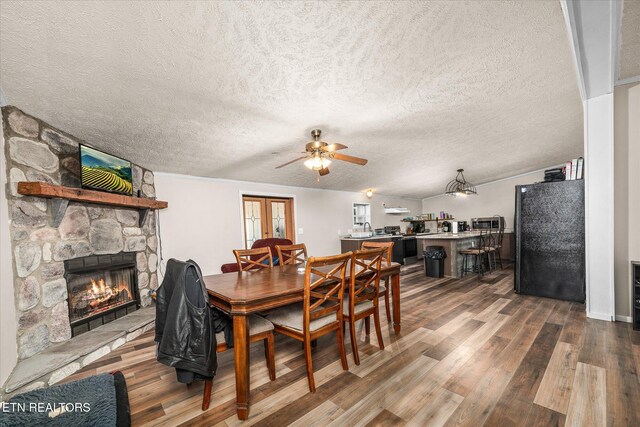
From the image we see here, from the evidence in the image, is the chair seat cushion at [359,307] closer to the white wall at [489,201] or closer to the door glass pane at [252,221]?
the door glass pane at [252,221]

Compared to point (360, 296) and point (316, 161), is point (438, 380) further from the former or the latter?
point (316, 161)

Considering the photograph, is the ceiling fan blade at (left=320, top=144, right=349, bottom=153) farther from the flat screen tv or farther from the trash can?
the trash can

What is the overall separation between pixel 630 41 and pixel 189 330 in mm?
3983

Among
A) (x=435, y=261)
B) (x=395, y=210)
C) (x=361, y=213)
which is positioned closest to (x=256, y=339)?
(x=435, y=261)

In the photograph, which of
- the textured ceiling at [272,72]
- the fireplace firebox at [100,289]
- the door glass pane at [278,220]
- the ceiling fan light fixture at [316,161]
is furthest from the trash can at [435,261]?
the fireplace firebox at [100,289]

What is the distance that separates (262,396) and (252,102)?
8.12 feet

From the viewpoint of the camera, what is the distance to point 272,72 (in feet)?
6.82

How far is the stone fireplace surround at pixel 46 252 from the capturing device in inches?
77.4

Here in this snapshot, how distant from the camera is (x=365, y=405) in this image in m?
1.60

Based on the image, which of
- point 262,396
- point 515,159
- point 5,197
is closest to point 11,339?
point 5,197

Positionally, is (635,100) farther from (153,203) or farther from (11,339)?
(11,339)

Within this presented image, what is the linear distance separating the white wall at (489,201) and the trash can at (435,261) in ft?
11.3

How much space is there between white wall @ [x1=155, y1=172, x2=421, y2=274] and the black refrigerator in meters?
3.74

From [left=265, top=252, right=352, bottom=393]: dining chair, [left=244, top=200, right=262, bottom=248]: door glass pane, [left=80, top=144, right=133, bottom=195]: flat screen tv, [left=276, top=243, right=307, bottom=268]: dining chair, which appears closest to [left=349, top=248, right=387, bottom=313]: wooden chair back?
[left=265, top=252, right=352, bottom=393]: dining chair
